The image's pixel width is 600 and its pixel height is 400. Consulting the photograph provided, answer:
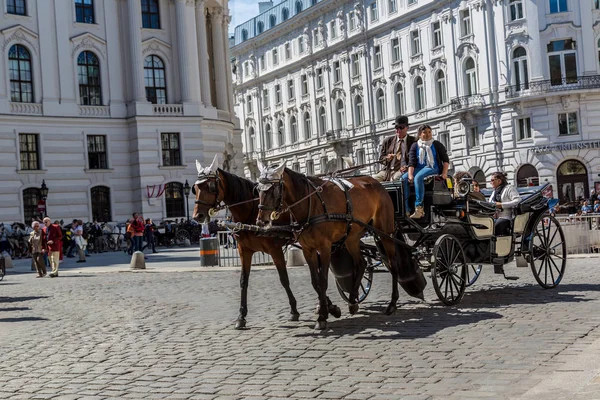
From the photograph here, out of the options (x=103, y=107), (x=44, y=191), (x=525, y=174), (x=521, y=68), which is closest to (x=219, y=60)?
(x=103, y=107)

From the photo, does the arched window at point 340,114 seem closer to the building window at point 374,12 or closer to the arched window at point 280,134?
the building window at point 374,12

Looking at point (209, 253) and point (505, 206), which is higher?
point (505, 206)

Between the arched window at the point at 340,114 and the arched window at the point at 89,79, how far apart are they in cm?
2861

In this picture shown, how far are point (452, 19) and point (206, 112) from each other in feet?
61.2

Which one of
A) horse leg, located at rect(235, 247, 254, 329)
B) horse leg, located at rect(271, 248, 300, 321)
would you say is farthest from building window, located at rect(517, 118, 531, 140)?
horse leg, located at rect(235, 247, 254, 329)

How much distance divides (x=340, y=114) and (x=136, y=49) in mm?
27911

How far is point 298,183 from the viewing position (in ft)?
38.6

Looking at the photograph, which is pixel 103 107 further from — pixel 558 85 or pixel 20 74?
pixel 558 85

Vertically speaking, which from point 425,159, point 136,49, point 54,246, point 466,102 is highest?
point 136,49

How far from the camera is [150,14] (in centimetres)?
5188

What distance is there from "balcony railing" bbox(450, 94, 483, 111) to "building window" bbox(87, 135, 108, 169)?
23350 mm

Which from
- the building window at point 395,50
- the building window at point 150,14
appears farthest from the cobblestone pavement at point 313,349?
the building window at point 395,50

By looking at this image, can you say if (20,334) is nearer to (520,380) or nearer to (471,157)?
(520,380)

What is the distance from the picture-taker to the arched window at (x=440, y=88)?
201ft
